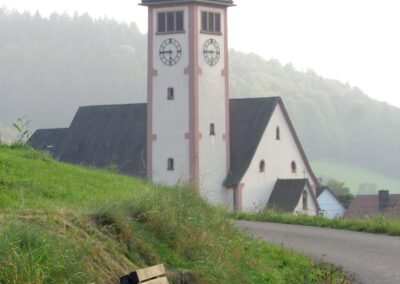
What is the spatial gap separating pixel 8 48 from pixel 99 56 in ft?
79.1

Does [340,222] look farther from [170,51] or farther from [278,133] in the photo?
[278,133]

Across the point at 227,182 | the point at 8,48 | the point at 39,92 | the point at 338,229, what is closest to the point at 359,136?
the point at 39,92

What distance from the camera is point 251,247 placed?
13.2 metres

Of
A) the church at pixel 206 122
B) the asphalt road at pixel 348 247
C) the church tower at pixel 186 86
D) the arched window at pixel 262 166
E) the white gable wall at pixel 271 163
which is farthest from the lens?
the arched window at pixel 262 166

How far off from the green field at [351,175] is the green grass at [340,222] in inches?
4296

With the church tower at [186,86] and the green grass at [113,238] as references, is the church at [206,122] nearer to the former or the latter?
the church tower at [186,86]

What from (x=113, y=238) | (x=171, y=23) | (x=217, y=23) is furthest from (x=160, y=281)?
(x=217, y=23)

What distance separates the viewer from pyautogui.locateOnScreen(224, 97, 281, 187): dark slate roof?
50.1 m

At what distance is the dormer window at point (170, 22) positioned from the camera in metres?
47.0

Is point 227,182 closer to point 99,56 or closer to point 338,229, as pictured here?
point 338,229

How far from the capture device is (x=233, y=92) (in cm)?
14438

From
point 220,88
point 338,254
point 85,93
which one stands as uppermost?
point 85,93

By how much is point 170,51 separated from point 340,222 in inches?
1141

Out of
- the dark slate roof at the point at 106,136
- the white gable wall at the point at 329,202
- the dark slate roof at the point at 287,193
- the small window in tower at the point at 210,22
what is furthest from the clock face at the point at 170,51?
the white gable wall at the point at 329,202
